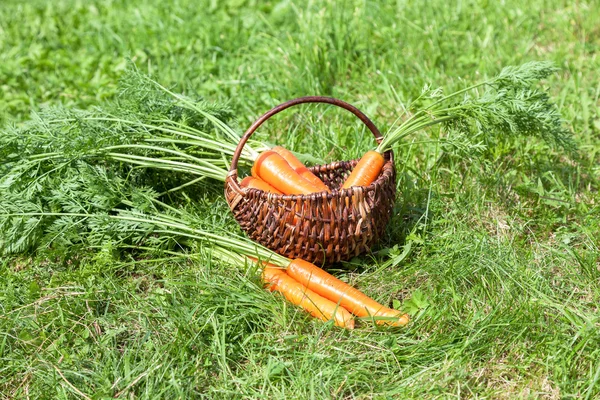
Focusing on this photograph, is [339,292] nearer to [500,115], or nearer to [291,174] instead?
[291,174]

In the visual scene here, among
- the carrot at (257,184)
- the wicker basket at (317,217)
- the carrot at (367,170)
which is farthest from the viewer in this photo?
the carrot at (257,184)

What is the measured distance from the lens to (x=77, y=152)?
3.15m

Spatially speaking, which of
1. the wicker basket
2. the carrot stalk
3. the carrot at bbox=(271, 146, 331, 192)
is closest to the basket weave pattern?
the wicker basket

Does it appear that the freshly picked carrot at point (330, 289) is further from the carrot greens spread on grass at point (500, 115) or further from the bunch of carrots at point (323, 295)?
the carrot greens spread on grass at point (500, 115)

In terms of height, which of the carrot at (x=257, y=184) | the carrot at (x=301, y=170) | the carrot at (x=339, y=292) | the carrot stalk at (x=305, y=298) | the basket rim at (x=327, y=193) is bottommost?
the carrot stalk at (x=305, y=298)

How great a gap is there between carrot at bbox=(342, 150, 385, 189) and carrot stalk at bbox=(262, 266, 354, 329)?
0.47 metres

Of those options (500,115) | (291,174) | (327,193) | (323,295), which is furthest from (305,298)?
(500,115)

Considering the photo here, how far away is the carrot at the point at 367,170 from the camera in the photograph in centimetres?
292

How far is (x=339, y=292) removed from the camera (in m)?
2.79

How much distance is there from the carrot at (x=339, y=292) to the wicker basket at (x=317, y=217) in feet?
0.22

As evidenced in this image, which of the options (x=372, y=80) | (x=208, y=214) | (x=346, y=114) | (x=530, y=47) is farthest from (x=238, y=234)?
(x=530, y=47)

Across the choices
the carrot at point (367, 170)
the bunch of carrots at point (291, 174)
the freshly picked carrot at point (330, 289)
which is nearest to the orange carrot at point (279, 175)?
the bunch of carrots at point (291, 174)

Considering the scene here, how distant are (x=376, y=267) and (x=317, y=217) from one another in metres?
0.40

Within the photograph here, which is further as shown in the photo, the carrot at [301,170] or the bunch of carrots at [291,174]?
the carrot at [301,170]
